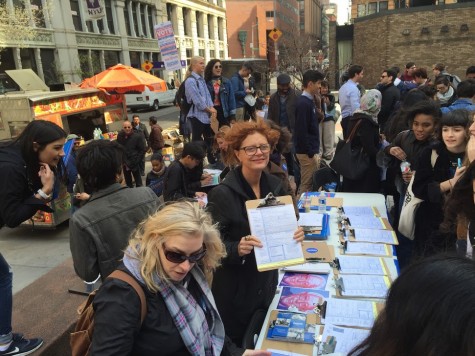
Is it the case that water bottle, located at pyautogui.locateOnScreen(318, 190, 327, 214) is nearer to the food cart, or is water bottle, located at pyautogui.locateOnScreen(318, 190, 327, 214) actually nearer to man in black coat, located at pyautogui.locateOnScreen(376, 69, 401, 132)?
man in black coat, located at pyautogui.locateOnScreen(376, 69, 401, 132)

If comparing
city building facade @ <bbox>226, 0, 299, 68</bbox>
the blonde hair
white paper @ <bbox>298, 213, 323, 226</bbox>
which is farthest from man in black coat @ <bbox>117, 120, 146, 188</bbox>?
city building facade @ <bbox>226, 0, 299, 68</bbox>

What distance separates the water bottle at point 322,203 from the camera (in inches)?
165

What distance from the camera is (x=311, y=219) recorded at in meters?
3.83

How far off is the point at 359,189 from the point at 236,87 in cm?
483

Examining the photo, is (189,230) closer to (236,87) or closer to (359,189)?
(359,189)

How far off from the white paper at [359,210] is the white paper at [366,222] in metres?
0.08

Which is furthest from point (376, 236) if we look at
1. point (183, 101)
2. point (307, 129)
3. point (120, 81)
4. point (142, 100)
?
point (142, 100)

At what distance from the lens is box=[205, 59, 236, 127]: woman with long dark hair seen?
7262 mm

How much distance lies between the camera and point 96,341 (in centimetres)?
156

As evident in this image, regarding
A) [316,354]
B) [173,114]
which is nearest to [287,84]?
[316,354]

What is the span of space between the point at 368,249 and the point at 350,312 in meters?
0.93

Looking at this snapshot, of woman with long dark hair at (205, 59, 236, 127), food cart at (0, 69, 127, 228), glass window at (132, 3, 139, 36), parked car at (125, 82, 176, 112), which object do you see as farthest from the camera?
glass window at (132, 3, 139, 36)

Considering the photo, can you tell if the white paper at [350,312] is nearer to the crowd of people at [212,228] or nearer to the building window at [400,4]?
the crowd of people at [212,228]

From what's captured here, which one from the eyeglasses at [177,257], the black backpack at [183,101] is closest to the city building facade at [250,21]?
the black backpack at [183,101]
